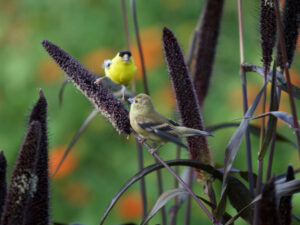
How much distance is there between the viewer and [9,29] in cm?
290

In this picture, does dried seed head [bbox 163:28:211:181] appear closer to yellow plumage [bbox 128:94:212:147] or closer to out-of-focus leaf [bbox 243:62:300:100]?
yellow plumage [bbox 128:94:212:147]

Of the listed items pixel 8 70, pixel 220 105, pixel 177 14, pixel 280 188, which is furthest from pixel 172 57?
pixel 177 14

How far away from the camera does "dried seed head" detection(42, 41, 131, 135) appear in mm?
898

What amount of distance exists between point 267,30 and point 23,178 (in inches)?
19.0

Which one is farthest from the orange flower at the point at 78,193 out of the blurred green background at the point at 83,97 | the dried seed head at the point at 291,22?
the dried seed head at the point at 291,22

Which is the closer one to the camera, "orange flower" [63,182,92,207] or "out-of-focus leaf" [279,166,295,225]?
"out-of-focus leaf" [279,166,295,225]

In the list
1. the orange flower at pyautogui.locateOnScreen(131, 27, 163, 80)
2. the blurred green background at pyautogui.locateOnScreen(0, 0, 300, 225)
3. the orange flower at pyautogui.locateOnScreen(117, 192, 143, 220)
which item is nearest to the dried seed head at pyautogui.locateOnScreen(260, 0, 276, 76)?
the blurred green background at pyautogui.locateOnScreen(0, 0, 300, 225)

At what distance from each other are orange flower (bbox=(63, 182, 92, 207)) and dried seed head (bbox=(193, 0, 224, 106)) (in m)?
1.22

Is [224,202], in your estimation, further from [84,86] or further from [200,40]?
[200,40]

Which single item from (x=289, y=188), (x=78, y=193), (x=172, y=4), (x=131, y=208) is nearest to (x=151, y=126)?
(x=289, y=188)

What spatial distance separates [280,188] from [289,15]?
1.12 ft

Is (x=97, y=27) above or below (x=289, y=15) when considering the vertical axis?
above

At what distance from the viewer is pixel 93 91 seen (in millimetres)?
928

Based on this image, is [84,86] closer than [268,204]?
No
